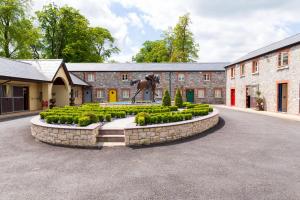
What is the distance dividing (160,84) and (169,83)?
5.32ft

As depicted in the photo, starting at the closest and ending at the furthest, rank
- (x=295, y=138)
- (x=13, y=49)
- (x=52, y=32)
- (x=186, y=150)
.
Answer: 1. (x=186, y=150)
2. (x=295, y=138)
3. (x=13, y=49)
4. (x=52, y=32)

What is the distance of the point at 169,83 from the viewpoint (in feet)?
113

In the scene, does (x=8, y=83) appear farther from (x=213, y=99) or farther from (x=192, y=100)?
(x=213, y=99)

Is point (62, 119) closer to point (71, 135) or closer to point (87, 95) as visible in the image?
point (71, 135)

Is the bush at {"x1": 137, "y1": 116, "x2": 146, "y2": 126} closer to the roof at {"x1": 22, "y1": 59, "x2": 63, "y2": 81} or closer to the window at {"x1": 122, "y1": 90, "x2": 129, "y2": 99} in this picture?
the roof at {"x1": 22, "y1": 59, "x2": 63, "y2": 81}

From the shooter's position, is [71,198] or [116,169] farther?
[116,169]

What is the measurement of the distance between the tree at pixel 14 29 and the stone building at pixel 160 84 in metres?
11.7

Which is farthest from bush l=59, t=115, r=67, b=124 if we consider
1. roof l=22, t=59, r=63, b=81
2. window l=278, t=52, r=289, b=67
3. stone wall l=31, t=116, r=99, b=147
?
window l=278, t=52, r=289, b=67

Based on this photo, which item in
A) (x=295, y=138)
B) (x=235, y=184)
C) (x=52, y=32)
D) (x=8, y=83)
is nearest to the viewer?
(x=235, y=184)

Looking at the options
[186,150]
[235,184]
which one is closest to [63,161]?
[186,150]

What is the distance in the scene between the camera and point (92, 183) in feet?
15.8

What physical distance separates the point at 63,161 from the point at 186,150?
4329 millimetres

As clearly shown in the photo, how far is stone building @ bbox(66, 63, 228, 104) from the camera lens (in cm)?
3419

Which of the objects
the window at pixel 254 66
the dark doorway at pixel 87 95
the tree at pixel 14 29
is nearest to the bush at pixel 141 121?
the window at pixel 254 66
